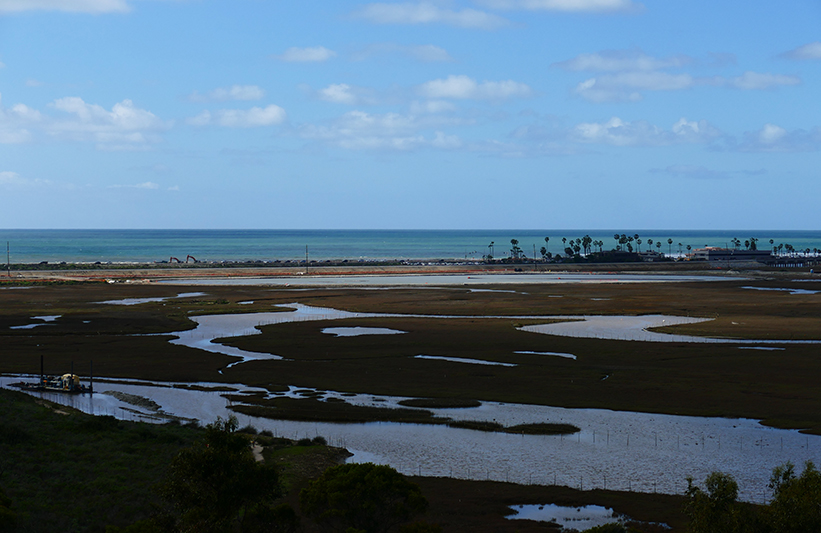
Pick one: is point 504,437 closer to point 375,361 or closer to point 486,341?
point 375,361

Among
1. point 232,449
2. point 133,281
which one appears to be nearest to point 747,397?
point 232,449

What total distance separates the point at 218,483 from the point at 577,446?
59.2 ft

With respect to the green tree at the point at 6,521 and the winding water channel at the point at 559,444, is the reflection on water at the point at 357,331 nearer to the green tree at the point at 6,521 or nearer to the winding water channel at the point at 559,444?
the winding water channel at the point at 559,444

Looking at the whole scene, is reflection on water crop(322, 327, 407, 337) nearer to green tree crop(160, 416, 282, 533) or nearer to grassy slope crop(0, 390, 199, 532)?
grassy slope crop(0, 390, 199, 532)

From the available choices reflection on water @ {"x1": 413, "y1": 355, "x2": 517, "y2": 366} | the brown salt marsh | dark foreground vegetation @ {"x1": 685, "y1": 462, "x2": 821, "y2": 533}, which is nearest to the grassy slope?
the brown salt marsh

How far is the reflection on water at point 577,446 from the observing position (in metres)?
28.2

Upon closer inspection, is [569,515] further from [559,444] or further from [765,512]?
[765,512]

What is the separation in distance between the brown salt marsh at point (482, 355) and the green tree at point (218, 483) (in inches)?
887

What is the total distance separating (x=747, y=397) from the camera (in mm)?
39719

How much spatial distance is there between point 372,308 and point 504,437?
5395 cm

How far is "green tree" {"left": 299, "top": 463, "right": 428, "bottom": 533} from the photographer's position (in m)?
18.8

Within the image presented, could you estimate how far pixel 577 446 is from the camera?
3186 cm

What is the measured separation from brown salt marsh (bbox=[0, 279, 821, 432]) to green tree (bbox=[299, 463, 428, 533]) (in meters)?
21.6

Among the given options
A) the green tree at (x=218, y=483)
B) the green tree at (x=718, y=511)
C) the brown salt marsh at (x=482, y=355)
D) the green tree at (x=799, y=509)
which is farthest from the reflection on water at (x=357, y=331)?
the green tree at (x=799, y=509)
